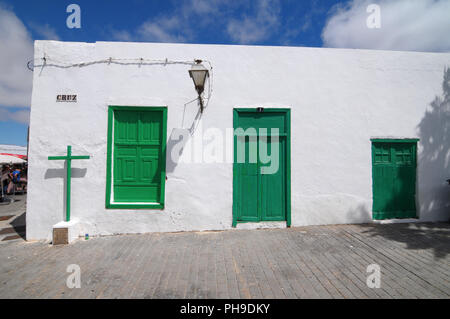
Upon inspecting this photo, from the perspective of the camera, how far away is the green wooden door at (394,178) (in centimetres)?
512

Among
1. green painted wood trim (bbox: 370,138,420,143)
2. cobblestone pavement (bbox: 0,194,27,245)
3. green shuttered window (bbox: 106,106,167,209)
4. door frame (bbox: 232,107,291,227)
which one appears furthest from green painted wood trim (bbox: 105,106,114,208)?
green painted wood trim (bbox: 370,138,420,143)

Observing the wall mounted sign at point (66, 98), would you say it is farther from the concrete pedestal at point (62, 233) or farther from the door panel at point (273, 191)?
the door panel at point (273, 191)

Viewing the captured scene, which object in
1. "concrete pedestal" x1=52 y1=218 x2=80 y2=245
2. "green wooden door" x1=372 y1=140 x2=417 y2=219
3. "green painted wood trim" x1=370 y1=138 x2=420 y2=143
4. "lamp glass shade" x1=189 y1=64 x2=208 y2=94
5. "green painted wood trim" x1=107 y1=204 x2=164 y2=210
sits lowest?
"concrete pedestal" x1=52 y1=218 x2=80 y2=245

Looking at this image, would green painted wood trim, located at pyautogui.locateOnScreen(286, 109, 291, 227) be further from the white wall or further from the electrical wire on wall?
the electrical wire on wall

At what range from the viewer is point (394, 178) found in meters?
5.17

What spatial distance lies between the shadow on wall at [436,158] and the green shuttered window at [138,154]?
6.30 metres

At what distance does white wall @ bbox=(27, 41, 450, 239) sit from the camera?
4.62m

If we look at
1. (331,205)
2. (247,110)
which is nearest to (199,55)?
(247,110)

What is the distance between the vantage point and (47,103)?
4621mm

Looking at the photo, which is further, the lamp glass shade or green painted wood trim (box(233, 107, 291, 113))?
green painted wood trim (box(233, 107, 291, 113))

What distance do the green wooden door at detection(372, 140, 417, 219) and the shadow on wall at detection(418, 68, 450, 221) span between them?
24 centimetres

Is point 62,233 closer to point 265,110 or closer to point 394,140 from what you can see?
point 265,110

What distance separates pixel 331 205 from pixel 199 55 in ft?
15.3

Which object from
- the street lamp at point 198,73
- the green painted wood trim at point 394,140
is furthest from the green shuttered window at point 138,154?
the green painted wood trim at point 394,140
